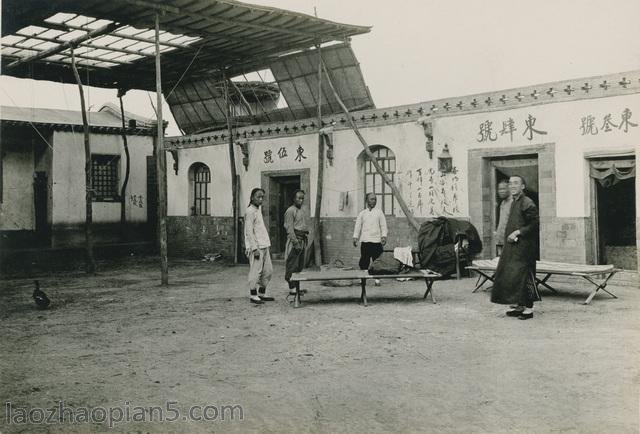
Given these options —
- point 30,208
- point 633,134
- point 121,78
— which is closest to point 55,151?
point 30,208

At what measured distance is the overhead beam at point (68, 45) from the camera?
464 inches

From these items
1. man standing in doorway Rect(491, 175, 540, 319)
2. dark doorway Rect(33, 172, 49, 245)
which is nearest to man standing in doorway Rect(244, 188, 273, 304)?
man standing in doorway Rect(491, 175, 540, 319)

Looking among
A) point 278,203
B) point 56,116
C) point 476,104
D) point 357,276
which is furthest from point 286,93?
point 56,116

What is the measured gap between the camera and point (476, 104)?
11.5m

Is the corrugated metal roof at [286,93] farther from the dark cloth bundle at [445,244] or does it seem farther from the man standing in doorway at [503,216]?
the man standing in doorway at [503,216]

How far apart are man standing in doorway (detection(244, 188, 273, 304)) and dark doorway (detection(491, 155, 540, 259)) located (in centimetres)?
520

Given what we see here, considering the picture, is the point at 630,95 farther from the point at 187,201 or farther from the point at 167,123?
the point at 167,123

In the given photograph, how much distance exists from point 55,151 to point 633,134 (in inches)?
631

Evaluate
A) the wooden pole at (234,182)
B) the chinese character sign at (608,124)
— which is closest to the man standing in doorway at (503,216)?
the chinese character sign at (608,124)

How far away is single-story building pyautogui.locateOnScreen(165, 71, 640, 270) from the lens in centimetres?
1005

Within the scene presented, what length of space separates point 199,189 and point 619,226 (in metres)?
11.8

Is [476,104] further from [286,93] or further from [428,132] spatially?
[286,93]

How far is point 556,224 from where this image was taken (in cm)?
1055

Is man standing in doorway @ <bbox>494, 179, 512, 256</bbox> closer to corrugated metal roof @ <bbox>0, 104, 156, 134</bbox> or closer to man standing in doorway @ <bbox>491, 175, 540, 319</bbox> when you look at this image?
man standing in doorway @ <bbox>491, 175, 540, 319</bbox>
